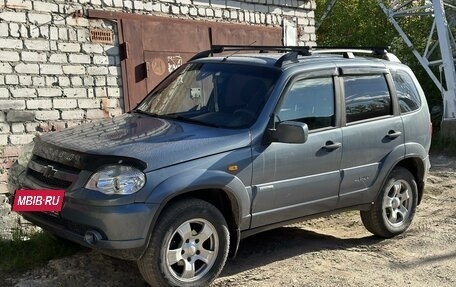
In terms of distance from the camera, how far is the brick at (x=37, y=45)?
7.16m

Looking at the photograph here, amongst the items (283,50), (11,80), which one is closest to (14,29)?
(11,80)

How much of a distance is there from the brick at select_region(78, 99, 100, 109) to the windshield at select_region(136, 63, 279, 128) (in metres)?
2.44

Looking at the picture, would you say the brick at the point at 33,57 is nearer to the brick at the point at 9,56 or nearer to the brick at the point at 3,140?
the brick at the point at 9,56

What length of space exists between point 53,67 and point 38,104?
0.52 meters

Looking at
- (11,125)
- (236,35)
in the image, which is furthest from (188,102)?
(236,35)

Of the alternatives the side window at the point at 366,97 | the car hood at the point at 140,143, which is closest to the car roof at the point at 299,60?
the side window at the point at 366,97

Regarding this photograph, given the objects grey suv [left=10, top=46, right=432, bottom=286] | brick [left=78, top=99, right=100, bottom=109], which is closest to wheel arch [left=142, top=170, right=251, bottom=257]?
grey suv [left=10, top=46, right=432, bottom=286]

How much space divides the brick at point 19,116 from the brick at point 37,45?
2.67ft

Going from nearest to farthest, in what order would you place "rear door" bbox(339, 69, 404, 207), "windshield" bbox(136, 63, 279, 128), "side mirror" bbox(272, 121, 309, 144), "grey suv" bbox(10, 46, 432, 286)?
"grey suv" bbox(10, 46, 432, 286) → "side mirror" bbox(272, 121, 309, 144) → "windshield" bbox(136, 63, 279, 128) → "rear door" bbox(339, 69, 404, 207)

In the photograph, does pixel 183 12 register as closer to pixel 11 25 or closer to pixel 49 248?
pixel 11 25

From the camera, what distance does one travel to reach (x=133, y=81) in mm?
8195

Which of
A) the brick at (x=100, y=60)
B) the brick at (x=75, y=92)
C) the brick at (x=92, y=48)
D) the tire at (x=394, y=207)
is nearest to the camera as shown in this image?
the tire at (x=394, y=207)

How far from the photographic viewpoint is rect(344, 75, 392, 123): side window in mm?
5422

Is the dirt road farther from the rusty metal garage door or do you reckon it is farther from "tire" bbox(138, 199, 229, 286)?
the rusty metal garage door
